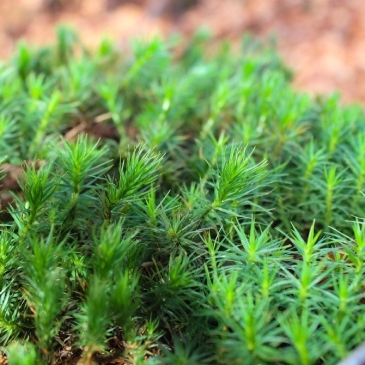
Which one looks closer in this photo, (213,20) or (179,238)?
(179,238)

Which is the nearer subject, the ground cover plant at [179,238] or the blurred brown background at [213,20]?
the ground cover plant at [179,238]

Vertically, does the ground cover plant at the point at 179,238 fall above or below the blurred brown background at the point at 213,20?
above

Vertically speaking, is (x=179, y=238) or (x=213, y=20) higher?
(x=179, y=238)

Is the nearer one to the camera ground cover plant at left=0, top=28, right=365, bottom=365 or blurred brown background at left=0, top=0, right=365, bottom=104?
ground cover plant at left=0, top=28, right=365, bottom=365

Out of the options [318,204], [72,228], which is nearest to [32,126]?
→ [72,228]

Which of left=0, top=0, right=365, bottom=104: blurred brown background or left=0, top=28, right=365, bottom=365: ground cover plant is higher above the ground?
left=0, top=28, right=365, bottom=365: ground cover plant

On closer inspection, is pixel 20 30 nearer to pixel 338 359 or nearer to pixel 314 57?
pixel 314 57
